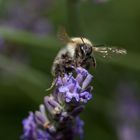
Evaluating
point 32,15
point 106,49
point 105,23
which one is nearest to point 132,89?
point 105,23

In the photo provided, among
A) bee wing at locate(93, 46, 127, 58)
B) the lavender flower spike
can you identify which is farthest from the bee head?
the lavender flower spike

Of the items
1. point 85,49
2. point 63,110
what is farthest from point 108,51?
point 63,110

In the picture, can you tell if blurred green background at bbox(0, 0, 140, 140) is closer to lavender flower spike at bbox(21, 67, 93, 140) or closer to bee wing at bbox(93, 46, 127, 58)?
bee wing at bbox(93, 46, 127, 58)

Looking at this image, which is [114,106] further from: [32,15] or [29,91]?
[32,15]

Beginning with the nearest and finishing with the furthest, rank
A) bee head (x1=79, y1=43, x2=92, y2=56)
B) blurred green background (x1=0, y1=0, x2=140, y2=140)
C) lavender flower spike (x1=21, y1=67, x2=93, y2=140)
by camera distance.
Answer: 1. lavender flower spike (x1=21, y1=67, x2=93, y2=140)
2. bee head (x1=79, y1=43, x2=92, y2=56)
3. blurred green background (x1=0, y1=0, x2=140, y2=140)

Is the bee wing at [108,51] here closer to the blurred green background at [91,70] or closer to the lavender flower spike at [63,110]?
the lavender flower spike at [63,110]

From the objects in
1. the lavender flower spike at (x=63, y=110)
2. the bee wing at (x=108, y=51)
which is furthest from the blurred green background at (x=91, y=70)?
the lavender flower spike at (x=63, y=110)
